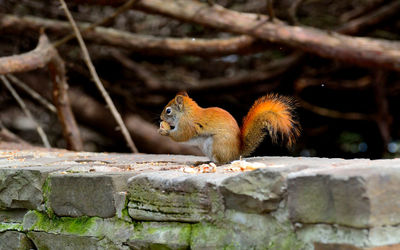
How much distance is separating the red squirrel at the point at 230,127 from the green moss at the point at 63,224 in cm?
73

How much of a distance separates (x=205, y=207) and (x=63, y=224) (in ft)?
2.28

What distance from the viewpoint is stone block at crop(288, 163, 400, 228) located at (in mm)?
1529

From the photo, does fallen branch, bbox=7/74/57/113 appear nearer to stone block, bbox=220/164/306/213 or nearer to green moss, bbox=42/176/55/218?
green moss, bbox=42/176/55/218

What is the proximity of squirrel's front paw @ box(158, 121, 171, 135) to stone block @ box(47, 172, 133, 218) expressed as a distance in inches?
29.0

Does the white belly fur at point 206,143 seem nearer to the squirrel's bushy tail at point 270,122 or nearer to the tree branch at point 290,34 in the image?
the squirrel's bushy tail at point 270,122

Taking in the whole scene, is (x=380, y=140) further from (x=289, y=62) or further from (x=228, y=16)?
(x=228, y=16)

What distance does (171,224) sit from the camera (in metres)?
1.97

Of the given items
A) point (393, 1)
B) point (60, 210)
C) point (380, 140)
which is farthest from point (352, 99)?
point (60, 210)

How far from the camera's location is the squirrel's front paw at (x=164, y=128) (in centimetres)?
287

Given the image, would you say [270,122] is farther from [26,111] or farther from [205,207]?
[26,111]

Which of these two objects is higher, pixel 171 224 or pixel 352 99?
pixel 352 99

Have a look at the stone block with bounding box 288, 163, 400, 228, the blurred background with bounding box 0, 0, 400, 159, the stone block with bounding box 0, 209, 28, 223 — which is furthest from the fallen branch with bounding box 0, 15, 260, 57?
the stone block with bounding box 288, 163, 400, 228

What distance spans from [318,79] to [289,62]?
628mm

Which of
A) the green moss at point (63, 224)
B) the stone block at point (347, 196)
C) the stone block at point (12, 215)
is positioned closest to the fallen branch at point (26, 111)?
the stone block at point (12, 215)
